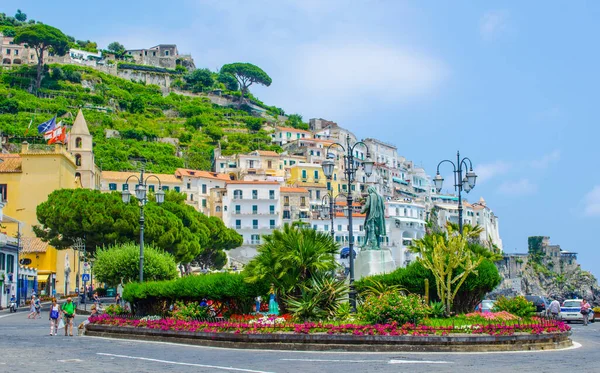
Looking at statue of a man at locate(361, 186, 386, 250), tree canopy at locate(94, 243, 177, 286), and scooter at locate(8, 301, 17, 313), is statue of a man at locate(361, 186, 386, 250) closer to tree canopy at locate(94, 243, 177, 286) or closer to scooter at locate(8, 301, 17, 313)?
tree canopy at locate(94, 243, 177, 286)

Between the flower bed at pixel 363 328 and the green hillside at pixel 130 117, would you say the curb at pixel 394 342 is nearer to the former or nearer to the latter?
the flower bed at pixel 363 328

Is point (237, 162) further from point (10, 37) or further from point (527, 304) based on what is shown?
point (527, 304)

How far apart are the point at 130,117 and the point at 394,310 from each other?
138 metres

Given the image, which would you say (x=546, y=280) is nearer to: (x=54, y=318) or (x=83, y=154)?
(x=83, y=154)

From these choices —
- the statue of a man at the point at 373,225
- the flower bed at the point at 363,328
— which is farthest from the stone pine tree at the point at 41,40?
the flower bed at the point at 363,328

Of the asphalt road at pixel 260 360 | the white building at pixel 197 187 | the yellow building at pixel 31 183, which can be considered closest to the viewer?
the asphalt road at pixel 260 360

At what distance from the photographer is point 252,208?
104938 millimetres

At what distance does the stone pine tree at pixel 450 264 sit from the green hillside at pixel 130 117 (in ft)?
318

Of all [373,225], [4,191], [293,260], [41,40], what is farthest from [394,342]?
[41,40]

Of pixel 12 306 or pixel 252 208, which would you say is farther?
pixel 252 208

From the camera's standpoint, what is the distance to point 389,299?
21516mm

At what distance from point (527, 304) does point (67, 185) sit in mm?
56011

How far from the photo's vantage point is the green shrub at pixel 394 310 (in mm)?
21266

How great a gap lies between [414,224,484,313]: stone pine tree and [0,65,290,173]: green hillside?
318 feet
